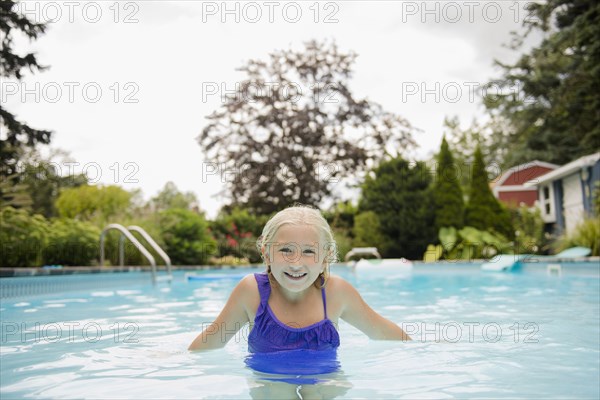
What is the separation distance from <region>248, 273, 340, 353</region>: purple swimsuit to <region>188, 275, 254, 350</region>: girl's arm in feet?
0.25

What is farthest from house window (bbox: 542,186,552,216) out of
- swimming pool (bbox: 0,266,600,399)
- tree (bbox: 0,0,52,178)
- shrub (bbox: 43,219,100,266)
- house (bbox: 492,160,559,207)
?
tree (bbox: 0,0,52,178)

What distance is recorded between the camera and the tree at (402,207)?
1802cm

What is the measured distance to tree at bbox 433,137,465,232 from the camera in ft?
59.3

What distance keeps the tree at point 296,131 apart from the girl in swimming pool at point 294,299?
58.9 ft

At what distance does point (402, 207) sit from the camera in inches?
714

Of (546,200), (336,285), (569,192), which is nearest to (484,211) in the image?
(569,192)

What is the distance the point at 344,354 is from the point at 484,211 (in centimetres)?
1616

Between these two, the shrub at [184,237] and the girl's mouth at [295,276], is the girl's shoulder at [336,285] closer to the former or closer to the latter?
the girl's mouth at [295,276]

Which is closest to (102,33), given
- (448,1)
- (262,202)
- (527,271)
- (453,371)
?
(448,1)

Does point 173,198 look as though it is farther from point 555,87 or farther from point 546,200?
point 555,87

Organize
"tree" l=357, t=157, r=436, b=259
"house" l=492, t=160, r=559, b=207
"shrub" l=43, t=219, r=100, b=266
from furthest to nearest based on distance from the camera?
"house" l=492, t=160, r=559, b=207 < "tree" l=357, t=157, r=436, b=259 < "shrub" l=43, t=219, r=100, b=266

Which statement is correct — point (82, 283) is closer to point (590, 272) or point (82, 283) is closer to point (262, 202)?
point (590, 272)

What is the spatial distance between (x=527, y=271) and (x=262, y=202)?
10.9 m

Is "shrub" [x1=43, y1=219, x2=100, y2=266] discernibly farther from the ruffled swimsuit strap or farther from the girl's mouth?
the girl's mouth
